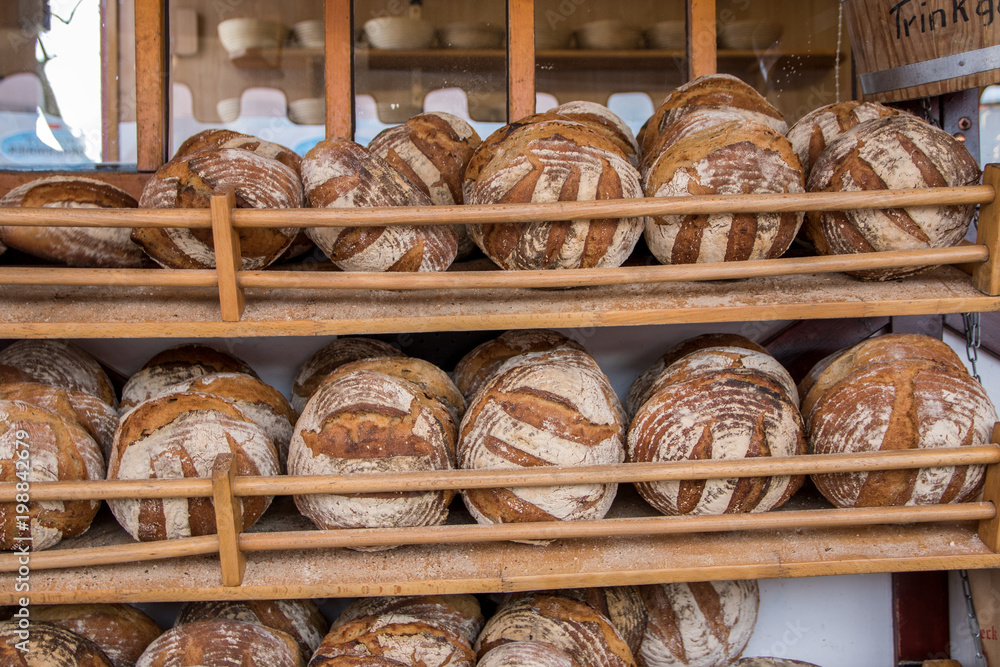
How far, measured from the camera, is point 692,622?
1.59 m

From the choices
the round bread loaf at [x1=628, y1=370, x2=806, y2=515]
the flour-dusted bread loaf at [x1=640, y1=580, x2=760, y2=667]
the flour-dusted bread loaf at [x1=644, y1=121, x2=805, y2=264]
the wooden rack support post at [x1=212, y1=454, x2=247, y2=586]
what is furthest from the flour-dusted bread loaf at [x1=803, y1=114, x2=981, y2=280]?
the wooden rack support post at [x1=212, y1=454, x2=247, y2=586]

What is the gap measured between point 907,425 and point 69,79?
2.29 meters

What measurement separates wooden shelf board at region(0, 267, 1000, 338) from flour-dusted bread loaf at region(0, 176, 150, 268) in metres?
0.08

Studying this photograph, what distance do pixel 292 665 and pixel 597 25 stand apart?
1.99 meters

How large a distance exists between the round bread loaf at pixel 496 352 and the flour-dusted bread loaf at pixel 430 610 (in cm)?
45

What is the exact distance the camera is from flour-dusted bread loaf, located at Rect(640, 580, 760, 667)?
159 centimetres

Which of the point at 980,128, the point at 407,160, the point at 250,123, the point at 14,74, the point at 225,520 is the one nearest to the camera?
the point at 225,520

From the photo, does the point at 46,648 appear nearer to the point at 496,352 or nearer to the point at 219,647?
the point at 219,647

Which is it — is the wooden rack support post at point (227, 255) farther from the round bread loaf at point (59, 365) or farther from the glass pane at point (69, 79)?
the glass pane at point (69, 79)

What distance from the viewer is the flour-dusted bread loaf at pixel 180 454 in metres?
1.34

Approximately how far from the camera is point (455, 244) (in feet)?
4.99

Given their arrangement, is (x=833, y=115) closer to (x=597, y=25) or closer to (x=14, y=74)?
(x=597, y=25)

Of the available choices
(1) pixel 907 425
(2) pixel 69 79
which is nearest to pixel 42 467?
(2) pixel 69 79

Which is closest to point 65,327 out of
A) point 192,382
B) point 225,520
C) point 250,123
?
point 192,382
